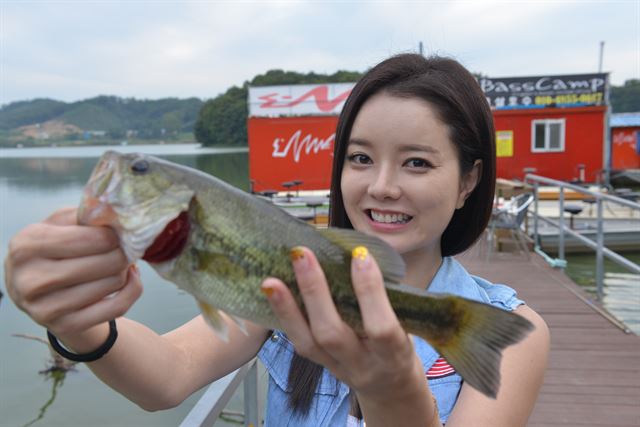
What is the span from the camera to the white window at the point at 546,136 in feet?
64.1

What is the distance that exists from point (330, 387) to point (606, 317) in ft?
20.3

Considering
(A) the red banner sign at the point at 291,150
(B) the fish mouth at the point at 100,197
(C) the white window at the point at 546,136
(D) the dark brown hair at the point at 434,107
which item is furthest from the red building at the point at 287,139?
(B) the fish mouth at the point at 100,197

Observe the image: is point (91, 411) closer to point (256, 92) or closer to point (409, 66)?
point (409, 66)

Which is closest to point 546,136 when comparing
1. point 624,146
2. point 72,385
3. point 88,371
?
point 624,146

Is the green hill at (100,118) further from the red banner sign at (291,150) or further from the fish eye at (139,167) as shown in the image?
the fish eye at (139,167)

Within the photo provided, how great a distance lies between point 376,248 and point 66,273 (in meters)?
0.85

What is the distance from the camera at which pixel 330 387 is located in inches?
80.4

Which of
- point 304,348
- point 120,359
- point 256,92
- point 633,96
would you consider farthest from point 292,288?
point 633,96

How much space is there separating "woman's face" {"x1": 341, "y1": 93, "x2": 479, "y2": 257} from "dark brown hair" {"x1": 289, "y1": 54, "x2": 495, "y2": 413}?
0.17 ft

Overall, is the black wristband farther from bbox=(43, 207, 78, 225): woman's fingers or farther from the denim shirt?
the denim shirt

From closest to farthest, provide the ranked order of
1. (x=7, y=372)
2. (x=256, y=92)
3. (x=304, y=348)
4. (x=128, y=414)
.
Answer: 1. (x=304, y=348)
2. (x=128, y=414)
3. (x=7, y=372)
4. (x=256, y=92)

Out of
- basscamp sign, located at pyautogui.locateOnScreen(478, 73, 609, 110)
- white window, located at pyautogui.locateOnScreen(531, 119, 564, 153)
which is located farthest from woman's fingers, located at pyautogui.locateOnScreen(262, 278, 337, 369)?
white window, located at pyautogui.locateOnScreen(531, 119, 564, 153)

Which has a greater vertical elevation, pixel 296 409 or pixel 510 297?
pixel 510 297

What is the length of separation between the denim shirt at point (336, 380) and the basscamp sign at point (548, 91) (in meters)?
18.6
